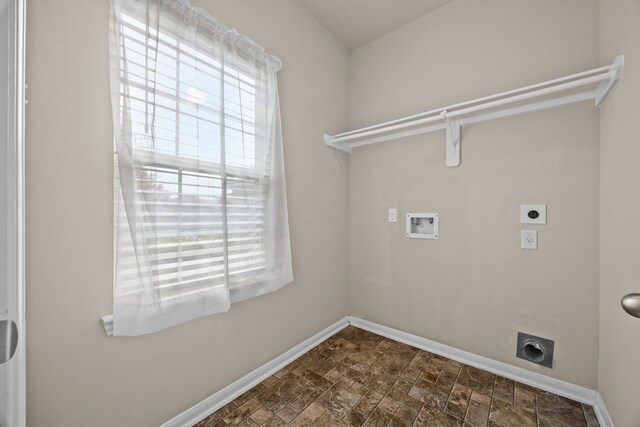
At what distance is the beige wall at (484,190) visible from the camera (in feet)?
4.78

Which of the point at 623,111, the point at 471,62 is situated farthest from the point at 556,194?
the point at 471,62

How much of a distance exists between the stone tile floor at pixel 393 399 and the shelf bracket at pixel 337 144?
5.28 feet

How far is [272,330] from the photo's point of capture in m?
1.73

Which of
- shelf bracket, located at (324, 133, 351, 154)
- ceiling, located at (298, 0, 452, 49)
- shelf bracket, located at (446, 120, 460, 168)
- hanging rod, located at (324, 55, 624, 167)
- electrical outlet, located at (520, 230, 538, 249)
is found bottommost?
electrical outlet, located at (520, 230, 538, 249)

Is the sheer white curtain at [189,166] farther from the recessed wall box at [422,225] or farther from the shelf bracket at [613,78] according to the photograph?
the shelf bracket at [613,78]

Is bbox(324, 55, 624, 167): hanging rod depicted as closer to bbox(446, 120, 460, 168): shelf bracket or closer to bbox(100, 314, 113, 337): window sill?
bbox(446, 120, 460, 168): shelf bracket

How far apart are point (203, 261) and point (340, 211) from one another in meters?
1.29

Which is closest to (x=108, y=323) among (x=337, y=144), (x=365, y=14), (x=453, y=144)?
(x=337, y=144)

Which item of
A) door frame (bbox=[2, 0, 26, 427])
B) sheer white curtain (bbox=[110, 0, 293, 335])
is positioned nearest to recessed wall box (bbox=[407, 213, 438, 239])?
sheer white curtain (bbox=[110, 0, 293, 335])

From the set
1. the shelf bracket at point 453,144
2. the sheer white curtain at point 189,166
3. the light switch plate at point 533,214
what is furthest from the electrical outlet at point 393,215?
the sheer white curtain at point 189,166

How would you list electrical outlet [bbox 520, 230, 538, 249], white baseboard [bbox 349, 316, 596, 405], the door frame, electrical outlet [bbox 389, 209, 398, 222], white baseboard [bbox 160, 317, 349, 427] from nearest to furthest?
the door frame
white baseboard [bbox 160, 317, 349, 427]
white baseboard [bbox 349, 316, 596, 405]
electrical outlet [bbox 520, 230, 538, 249]
electrical outlet [bbox 389, 209, 398, 222]

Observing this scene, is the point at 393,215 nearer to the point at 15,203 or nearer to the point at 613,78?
the point at 613,78

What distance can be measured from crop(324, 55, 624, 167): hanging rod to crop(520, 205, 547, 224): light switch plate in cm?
49

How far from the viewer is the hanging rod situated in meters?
1.24
